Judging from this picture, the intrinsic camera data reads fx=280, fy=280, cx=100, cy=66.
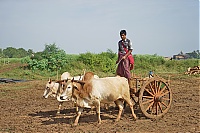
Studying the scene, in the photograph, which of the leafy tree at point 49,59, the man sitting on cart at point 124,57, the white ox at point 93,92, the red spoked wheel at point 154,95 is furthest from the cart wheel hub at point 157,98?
the leafy tree at point 49,59

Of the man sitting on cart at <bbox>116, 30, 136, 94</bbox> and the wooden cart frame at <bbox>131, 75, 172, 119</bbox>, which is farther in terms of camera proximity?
the man sitting on cart at <bbox>116, 30, 136, 94</bbox>

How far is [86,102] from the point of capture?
789 centimetres

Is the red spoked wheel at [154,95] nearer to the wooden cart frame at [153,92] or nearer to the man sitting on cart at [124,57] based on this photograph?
the wooden cart frame at [153,92]

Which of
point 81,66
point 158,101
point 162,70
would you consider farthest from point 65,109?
point 162,70

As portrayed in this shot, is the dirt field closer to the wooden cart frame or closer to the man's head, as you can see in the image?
the wooden cart frame

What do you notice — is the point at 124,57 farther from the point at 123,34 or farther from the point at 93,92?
the point at 93,92

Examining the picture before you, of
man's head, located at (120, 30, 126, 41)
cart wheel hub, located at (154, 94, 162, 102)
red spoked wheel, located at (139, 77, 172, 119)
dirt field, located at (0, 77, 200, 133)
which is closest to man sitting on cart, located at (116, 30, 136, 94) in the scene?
man's head, located at (120, 30, 126, 41)

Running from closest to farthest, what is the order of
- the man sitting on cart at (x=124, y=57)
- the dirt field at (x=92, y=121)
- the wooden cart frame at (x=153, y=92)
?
the dirt field at (x=92, y=121) → the wooden cart frame at (x=153, y=92) → the man sitting on cart at (x=124, y=57)

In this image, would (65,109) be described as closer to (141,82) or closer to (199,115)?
(141,82)

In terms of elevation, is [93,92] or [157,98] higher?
[93,92]

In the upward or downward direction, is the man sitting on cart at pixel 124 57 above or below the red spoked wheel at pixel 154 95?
above

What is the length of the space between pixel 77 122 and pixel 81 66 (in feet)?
77.9

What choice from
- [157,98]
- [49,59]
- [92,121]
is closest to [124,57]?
[157,98]

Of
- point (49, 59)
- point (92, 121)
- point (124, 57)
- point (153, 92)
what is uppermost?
→ point (49, 59)
